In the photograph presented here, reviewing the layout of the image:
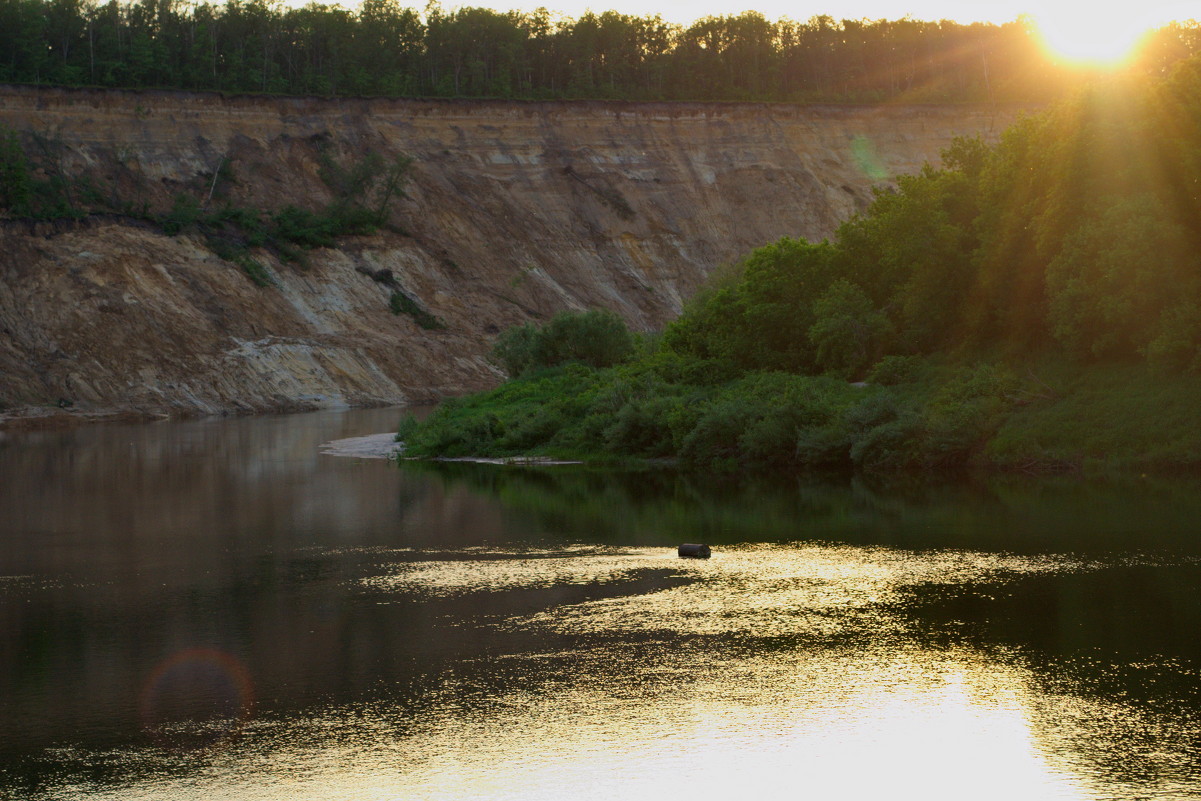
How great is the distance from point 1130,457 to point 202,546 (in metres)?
19.3

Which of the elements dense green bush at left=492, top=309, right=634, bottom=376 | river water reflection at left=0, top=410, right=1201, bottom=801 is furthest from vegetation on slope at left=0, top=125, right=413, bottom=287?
river water reflection at left=0, top=410, right=1201, bottom=801

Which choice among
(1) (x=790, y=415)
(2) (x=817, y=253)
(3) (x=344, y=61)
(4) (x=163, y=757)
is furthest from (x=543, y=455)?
(3) (x=344, y=61)

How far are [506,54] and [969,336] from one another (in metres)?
70.3

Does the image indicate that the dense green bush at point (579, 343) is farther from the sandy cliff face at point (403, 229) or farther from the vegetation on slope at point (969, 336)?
the sandy cliff face at point (403, 229)

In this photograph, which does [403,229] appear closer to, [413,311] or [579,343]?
[413,311]

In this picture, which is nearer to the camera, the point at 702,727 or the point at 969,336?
the point at 702,727

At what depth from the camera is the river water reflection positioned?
10.3m

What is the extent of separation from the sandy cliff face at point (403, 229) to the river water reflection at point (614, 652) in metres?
45.1

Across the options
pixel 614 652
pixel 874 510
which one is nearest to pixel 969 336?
pixel 874 510

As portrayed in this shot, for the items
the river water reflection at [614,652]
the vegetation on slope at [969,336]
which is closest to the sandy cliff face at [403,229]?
the vegetation on slope at [969,336]

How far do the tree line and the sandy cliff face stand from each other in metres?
5.27

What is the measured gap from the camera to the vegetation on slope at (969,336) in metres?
31.2

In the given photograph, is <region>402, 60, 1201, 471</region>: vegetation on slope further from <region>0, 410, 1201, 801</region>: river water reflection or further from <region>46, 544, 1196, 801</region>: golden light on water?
<region>46, 544, 1196, 801</region>: golden light on water

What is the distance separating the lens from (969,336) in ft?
121
